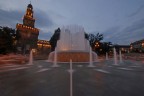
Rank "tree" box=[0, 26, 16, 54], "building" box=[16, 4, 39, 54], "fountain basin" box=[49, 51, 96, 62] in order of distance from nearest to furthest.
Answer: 1. "fountain basin" box=[49, 51, 96, 62]
2. "tree" box=[0, 26, 16, 54]
3. "building" box=[16, 4, 39, 54]

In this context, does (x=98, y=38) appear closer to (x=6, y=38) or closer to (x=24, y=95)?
(x=6, y=38)

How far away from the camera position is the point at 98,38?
54562mm

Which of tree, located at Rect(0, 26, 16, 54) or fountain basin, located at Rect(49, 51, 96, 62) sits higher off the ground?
tree, located at Rect(0, 26, 16, 54)

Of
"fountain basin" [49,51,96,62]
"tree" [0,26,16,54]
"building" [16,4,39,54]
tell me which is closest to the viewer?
"fountain basin" [49,51,96,62]

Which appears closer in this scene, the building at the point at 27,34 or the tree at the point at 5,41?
the tree at the point at 5,41

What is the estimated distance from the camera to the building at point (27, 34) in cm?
7307

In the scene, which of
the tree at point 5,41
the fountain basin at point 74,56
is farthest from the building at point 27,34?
the fountain basin at point 74,56

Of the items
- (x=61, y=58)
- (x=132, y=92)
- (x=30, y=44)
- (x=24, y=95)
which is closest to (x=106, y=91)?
(x=132, y=92)

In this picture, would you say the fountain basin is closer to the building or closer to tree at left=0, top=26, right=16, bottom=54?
tree at left=0, top=26, right=16, bottom=54

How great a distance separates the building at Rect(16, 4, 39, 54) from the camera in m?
73.1

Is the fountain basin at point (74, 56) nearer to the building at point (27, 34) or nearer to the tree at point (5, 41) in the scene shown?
the tree at point (5, 41)

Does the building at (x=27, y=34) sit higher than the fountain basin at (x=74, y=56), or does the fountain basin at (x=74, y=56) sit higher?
the building at (x=27, y=34)

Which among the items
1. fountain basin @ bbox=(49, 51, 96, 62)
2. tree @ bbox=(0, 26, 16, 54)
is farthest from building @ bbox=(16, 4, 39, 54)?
fountain basin @ bbox=(49, 51, 96, 62)

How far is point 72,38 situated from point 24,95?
18019 mm
